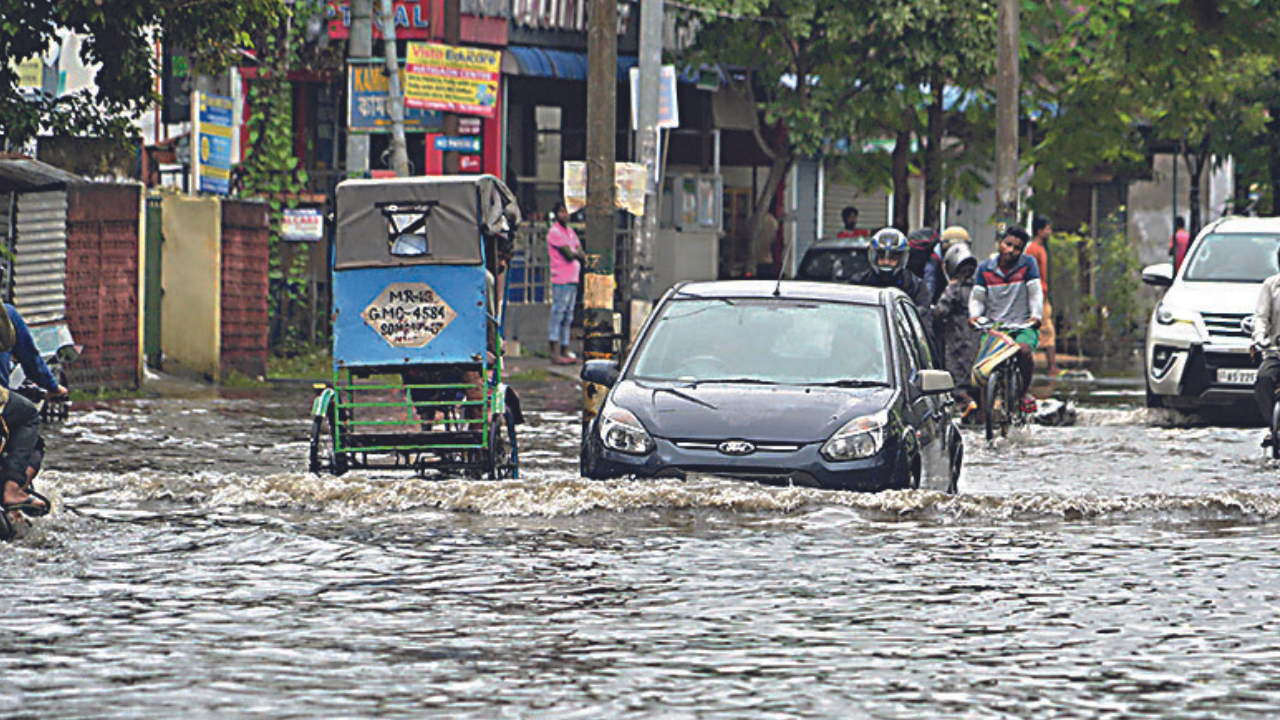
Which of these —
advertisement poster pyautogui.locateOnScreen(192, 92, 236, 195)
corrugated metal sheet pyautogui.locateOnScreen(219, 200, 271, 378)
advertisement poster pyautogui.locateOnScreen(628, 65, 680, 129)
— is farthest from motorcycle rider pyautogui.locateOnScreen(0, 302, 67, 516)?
advertisement poster pyautogui.locateOnScreen(628, 65, 680, 129)

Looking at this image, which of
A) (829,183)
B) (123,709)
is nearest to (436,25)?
(829,183)

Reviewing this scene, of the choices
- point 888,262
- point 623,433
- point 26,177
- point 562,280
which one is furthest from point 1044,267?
point 623,433

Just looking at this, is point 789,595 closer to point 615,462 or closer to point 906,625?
point 906,625

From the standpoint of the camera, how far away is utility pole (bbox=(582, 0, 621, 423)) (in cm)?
1806

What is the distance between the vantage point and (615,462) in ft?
41.1

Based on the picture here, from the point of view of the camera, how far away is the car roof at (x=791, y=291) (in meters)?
14.0

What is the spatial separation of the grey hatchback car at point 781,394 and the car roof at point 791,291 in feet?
0.04

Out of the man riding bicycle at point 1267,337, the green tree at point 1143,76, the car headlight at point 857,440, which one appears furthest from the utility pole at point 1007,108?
the car headlight at point 857,440

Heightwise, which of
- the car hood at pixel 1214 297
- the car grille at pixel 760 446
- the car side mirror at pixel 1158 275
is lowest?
the car grille at pixel 760 446

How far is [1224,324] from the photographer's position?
21.1m

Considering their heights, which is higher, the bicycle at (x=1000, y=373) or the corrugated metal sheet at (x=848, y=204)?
the corrugated metal sheet at (x=848, y=204)

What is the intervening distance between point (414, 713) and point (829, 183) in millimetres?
36203

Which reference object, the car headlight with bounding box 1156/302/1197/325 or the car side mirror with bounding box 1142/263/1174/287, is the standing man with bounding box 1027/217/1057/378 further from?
the car headlight with bounding box 1156/302/1197/325

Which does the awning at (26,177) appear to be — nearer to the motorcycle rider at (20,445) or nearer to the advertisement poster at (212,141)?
the advertisement poster at (212,141)
